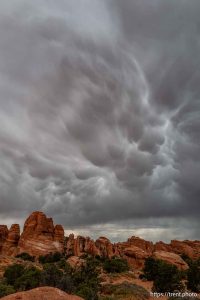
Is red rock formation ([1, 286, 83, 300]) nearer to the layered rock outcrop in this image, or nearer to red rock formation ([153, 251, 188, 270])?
red rock formation ([153, 251, 188, 270])

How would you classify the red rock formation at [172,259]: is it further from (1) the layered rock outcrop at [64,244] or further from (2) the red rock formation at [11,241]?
(2) the red rock formation at [11,241]

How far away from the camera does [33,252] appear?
102 meters

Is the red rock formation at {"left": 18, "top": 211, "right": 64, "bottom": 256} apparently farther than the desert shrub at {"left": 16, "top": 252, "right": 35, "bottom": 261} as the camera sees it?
Yes

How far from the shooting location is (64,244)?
111812 mm

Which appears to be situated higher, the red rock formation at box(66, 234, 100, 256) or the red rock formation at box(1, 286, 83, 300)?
the red rock formation at box(66, 234, 100, 256)

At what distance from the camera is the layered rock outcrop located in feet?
328

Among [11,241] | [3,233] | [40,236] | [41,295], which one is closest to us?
[41,295]

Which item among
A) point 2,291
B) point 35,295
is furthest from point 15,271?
point 35,295

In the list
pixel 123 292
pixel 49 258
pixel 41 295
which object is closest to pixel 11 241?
pixel 49 258

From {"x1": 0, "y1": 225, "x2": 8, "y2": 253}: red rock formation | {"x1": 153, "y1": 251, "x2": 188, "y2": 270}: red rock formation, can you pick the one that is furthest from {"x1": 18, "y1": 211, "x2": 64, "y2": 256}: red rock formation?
{"x1": 153, "y1": 251, "x2": 188, "y2": 270}: red rock formation

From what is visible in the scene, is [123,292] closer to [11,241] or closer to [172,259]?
[172,259]

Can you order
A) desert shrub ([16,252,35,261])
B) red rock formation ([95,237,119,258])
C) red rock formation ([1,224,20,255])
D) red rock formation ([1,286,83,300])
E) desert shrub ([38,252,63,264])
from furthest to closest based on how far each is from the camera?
red rock formation ([1,224,20,255]) < red rock formation ([95,237,119,258]) < desert shrub ([16,252,35,261]) < desert shrub ([38,252,63,264]) < red rock formation ([1,286,83,300])

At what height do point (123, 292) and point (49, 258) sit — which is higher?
point (49, 258)

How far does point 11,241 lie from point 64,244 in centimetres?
1874
